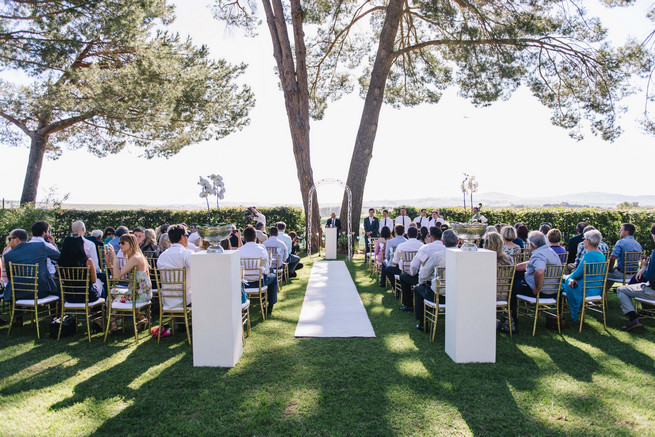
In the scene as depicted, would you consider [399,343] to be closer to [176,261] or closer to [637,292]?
[176,261]

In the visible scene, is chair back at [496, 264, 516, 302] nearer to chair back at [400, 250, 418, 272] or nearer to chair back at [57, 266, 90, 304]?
chair back at [400, 250, 418, 272]

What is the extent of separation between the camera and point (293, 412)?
316 cm

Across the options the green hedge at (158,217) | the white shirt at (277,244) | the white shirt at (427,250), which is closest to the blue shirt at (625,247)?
the white shirt at (427,250)

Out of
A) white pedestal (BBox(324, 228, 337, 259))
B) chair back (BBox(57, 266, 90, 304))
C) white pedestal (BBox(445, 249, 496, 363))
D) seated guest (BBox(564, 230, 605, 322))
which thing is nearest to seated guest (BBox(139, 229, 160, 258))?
chair back (BBox(57, 266, 90, 304))

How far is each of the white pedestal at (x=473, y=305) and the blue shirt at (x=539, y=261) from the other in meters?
1.38

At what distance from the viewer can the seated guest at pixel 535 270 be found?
16.5ft

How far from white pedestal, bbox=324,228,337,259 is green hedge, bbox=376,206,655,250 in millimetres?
4273

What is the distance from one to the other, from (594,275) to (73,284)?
672 cm

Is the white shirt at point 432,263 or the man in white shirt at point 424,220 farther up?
the man in white shirt at point 424,220

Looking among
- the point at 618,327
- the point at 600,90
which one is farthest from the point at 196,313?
the point at 600,90

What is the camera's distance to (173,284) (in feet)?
15.7

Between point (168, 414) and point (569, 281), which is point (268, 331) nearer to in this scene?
point (168, 414)

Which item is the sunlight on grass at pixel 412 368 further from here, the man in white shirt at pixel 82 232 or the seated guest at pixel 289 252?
the seated guest at pixel 289 252

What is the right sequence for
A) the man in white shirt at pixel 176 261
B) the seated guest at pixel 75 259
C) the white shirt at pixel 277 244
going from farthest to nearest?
the white shirt at pixel 277 244 → the seated guest at pixel 75 259 → the man in white shirt at pixel 176 261
